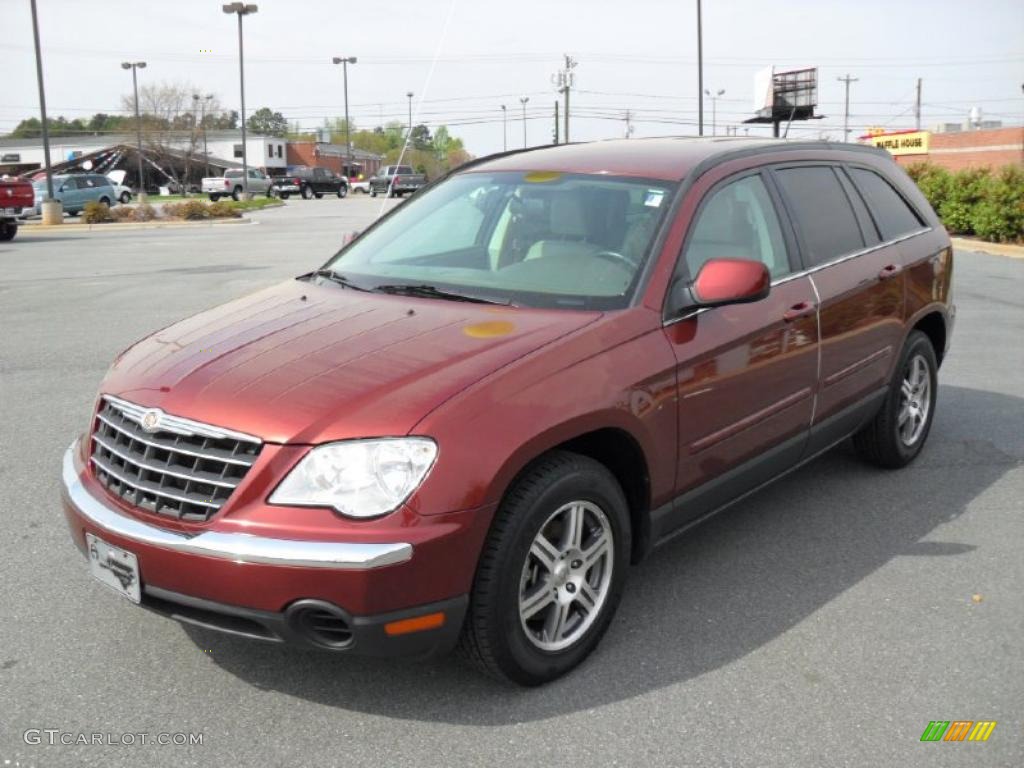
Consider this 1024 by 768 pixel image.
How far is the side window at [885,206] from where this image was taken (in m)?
5.16

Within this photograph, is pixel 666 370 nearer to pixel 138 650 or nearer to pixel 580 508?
pixel 580 508

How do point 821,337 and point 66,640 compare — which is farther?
point 821,337

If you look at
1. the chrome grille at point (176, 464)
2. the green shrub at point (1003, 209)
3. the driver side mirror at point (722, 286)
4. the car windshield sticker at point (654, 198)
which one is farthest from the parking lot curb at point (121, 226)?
the driver side mirror at point (722, 286)

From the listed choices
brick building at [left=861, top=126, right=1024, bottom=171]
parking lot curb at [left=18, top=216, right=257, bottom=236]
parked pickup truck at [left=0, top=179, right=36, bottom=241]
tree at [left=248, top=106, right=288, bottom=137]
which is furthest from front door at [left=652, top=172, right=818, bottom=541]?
tree at [left=248, top=106, right=288, bottom=137]

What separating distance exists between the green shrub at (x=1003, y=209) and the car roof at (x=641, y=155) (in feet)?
55.3

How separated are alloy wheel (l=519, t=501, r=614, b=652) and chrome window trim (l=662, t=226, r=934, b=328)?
0.78 meters

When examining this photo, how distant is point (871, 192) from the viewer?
5227mm

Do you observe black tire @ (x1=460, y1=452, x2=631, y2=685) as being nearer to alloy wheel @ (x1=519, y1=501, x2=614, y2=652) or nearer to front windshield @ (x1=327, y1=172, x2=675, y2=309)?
alloy wheel @ (x1=519, y1=501, x2=614, y2=652)

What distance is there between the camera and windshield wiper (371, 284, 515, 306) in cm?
371

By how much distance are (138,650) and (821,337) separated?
300cm

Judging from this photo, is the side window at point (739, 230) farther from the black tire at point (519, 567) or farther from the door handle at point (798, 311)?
the black tire at point (519, 567)

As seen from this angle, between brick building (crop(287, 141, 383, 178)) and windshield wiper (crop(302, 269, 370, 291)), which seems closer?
windshield wiper (crop(302, 269, 370, 291))

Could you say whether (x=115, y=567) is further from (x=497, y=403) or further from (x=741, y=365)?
(x=741, y=365)

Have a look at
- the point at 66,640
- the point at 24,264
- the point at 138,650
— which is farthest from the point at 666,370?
the point at 24,264
